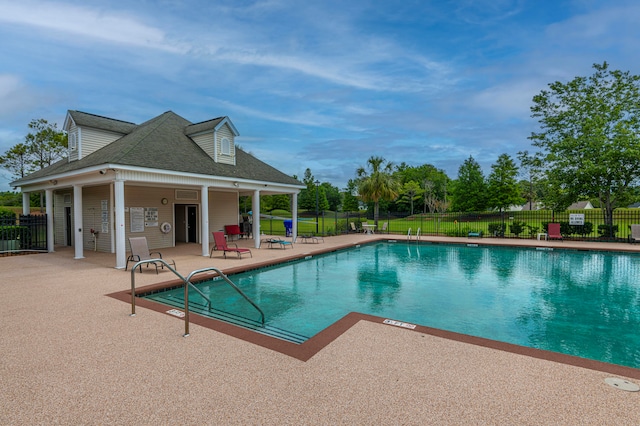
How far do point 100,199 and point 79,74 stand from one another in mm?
5990

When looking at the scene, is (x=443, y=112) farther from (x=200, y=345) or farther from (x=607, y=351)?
(x=200, y=345)

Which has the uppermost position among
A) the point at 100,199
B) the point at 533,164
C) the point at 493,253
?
the point at 533,164

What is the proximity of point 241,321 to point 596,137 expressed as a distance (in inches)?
873

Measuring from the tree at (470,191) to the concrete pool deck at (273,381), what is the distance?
45.8m

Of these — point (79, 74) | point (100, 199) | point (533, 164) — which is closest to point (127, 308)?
point (100, 199)

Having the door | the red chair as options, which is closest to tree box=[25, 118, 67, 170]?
the door

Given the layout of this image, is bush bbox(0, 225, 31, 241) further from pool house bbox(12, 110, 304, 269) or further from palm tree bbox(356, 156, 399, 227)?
palm tree bbox(356, 156, 399, 227)

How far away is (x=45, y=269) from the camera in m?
9.60

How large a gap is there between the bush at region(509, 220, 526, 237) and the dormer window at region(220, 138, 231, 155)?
17.3 meters

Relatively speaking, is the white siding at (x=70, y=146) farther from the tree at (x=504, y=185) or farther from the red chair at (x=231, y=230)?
the tree at (x=504, y=185)

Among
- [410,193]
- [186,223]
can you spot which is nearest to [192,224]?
[186,223]

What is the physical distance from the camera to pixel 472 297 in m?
7.75

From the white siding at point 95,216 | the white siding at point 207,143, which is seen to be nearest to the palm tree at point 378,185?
the white siding at point 207,143

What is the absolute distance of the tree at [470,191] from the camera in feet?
148
